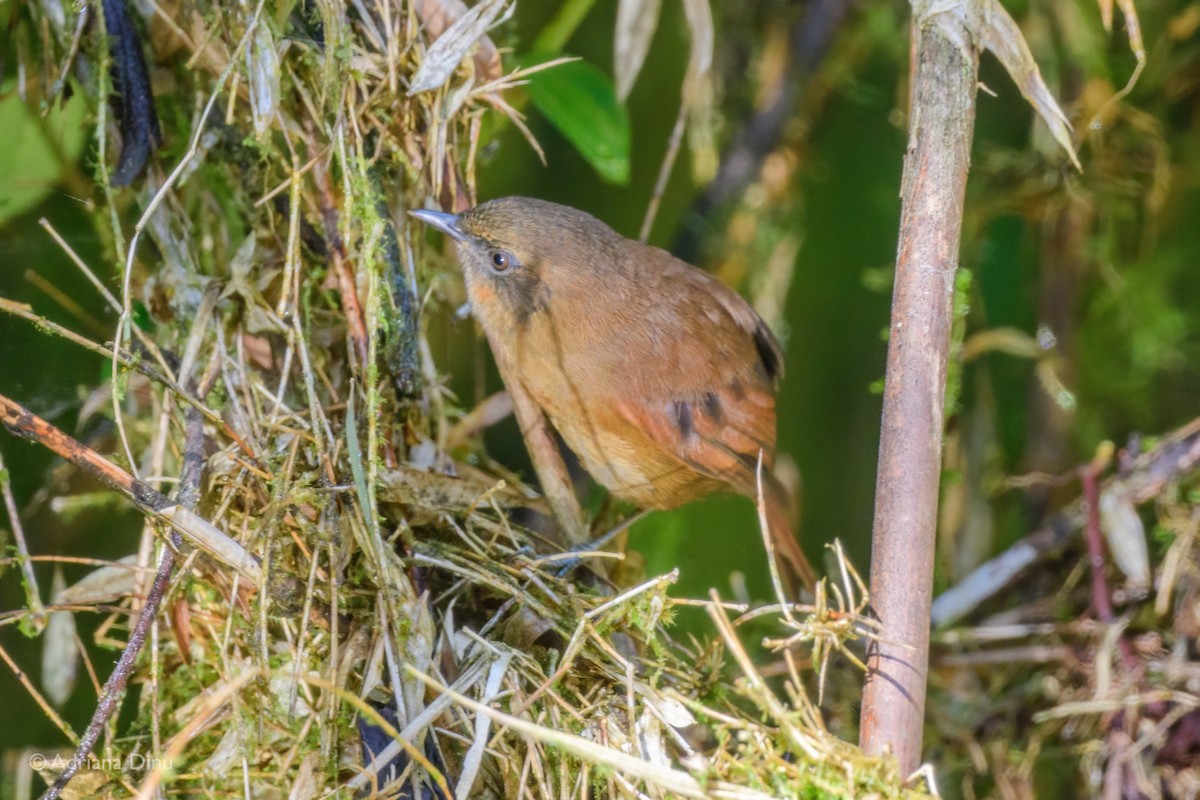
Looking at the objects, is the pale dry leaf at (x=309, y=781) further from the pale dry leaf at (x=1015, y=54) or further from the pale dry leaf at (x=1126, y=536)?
the pale dry leaf at (x=1126, y=536)

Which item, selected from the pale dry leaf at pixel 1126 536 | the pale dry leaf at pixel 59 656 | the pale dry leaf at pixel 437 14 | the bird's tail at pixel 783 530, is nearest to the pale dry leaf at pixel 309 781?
the pale dry leaf at pixel 59 656

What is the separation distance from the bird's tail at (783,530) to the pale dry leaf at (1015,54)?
998 mm

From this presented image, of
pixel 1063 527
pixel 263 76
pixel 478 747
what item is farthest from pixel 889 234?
pixel 478 747

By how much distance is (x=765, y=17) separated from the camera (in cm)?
324

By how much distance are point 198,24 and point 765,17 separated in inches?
73.8

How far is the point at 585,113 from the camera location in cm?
233

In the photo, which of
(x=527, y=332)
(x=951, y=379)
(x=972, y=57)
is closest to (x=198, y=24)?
(x=527, y=332)

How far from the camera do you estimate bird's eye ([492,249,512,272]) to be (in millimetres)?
2373

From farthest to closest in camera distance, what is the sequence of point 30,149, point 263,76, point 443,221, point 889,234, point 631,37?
point 889,234
point 631,37
point 443,221
point 30,149
point 263,76

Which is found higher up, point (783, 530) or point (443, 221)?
point (443, 221)

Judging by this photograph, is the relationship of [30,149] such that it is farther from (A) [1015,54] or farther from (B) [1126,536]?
(B) [1126,536]

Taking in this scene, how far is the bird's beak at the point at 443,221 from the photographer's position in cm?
214

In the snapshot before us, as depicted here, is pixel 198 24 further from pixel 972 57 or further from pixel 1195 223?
pixel 1195 223

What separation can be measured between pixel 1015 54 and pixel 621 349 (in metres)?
0.98
